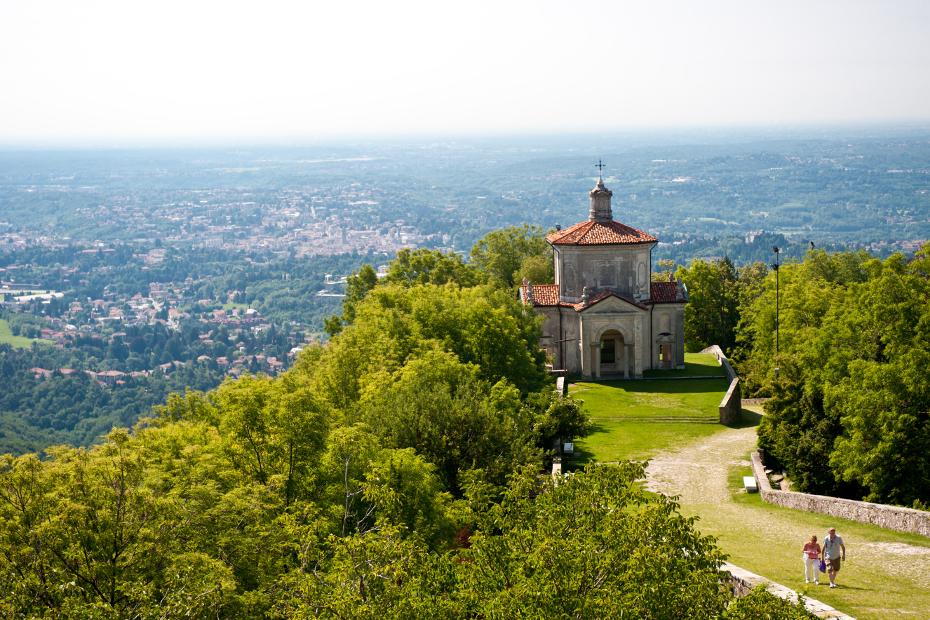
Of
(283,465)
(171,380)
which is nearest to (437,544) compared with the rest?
(283,465)

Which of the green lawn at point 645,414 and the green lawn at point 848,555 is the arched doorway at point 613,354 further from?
the green lawn at point 848,555

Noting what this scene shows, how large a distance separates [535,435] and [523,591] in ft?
58.7

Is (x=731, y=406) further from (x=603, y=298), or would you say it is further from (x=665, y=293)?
(x=665, y=293)

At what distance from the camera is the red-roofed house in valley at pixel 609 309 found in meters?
51.3

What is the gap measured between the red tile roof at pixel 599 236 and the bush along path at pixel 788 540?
671 inches

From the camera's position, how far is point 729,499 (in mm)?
30938

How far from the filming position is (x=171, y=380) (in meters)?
160

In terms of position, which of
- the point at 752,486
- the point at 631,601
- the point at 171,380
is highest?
the point at 631,601

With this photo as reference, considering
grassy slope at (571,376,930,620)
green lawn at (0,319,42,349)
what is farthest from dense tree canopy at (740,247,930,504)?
green lawn at (0,319,42,349)

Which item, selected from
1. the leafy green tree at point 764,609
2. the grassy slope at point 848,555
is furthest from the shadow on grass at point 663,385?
the leafy green tree at point 764,609

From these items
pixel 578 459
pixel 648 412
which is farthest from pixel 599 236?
pixel 578 459

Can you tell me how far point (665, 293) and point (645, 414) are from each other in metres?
10.5

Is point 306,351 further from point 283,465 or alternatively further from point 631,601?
point 631,601

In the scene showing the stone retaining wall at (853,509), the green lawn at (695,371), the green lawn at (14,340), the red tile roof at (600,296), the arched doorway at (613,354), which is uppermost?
the red tile roof at (600,296)
